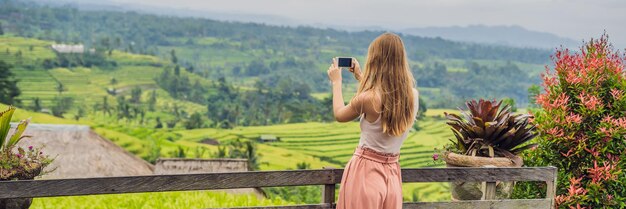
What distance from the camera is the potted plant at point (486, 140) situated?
501 cm

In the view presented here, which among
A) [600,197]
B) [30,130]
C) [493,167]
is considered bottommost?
[30,130]

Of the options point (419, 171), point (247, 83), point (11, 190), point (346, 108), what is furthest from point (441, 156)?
point (247, 83)

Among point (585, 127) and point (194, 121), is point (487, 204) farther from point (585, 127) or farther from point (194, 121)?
point (194, 121)

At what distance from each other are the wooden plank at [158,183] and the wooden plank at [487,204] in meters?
0.68

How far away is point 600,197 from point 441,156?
114 cm

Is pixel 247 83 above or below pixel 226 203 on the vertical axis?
below

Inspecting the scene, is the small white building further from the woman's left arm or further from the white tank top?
the white tank top

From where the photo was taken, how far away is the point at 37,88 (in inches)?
3103

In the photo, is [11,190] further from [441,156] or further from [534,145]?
[534,145]

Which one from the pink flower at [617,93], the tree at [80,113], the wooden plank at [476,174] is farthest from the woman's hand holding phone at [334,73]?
the tree at [80,113]

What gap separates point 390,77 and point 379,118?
21cm

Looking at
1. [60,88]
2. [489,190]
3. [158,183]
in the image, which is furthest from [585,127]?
[60,88]

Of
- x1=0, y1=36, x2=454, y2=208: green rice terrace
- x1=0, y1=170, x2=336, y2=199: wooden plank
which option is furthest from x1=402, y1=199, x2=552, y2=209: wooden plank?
x1=0, y1=36, x2=454, y2=208: green rice terrace

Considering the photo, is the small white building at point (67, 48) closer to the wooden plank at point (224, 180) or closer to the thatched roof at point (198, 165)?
the thatched roof at point (198, 165)
